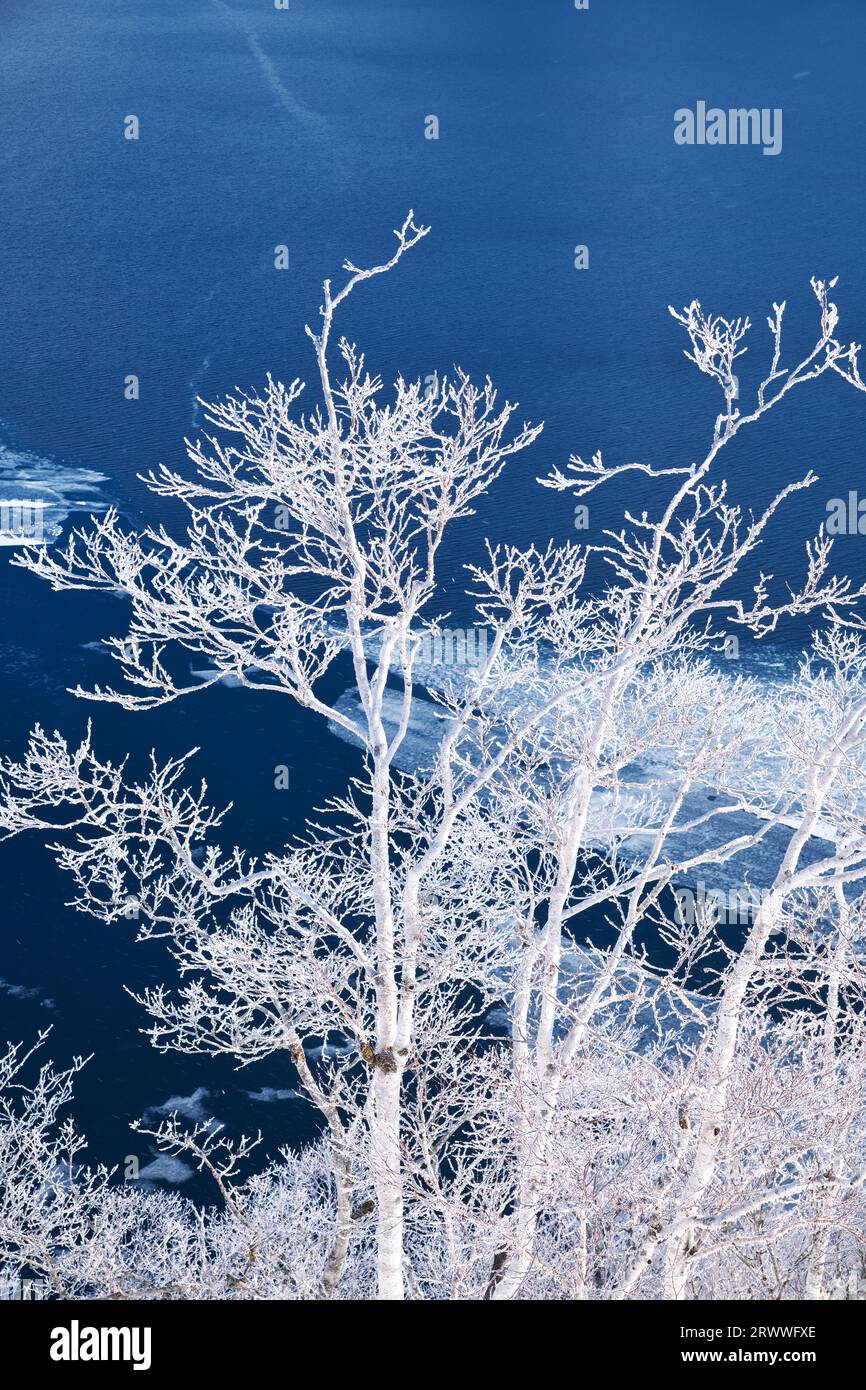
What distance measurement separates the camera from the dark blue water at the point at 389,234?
1271 inches

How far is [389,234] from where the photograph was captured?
4178cm

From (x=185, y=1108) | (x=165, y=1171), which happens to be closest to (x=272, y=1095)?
(x=185, y=1108)

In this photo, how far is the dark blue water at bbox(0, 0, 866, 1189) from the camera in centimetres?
3228

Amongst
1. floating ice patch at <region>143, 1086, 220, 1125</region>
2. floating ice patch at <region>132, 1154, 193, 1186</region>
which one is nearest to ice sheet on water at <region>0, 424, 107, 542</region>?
floating ice patch at <region>143, 1086, 220, 1125</region>

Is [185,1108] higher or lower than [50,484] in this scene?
lower

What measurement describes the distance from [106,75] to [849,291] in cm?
2550

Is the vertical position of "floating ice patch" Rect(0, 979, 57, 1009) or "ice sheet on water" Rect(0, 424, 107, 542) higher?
"ice sheet on water" Rect(0, 424, 107, 542)

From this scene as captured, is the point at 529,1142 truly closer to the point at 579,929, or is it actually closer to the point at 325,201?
the point at 579,929

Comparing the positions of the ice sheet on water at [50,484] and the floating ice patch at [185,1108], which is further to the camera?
the ice sheet on water at [50,484]

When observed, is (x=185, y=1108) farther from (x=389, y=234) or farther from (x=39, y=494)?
(x=389, y=234)

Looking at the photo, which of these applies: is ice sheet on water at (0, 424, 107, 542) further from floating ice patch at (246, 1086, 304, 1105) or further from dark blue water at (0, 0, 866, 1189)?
floating ice patch at (246, 1086, 304, 1105)

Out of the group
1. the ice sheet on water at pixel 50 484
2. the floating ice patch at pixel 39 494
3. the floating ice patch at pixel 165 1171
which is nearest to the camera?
the floating ice patch at pixel 165 1171

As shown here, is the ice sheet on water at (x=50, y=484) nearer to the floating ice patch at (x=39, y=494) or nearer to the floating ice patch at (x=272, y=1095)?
the floating ice patch at (x=39, y=494)

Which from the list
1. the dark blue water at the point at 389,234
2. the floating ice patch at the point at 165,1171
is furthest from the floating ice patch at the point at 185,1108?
the dark blue water at the point at 389,234
